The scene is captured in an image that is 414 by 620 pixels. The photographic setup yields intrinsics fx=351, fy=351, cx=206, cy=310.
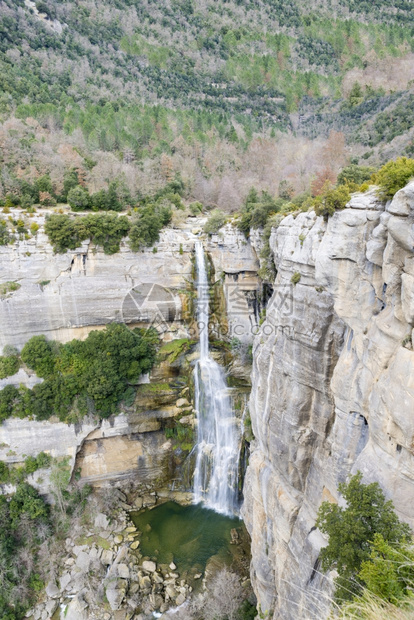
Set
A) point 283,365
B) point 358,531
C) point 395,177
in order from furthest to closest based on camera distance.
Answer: point 283,365
point 395,177
point 358,531

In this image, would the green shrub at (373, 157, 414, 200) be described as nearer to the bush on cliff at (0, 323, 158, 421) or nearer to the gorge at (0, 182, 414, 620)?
the gorge at (0, 182, 414, 620)

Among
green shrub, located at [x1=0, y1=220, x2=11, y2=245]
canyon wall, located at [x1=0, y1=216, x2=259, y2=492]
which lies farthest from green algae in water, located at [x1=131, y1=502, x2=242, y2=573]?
green shrub, located at [x1=0, y1=220, x2=11, y2=245]

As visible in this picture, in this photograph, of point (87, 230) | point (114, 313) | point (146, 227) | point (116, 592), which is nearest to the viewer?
point (116, 592)

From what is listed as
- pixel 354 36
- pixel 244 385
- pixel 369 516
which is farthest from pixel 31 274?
pixel 354 36

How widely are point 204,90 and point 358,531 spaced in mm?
59949

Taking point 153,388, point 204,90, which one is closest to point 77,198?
point 153,388

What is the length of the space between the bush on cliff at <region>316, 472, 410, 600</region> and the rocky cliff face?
28.0 inches

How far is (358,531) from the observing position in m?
7.74

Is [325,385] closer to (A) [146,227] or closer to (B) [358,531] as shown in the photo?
(B) [358,531]

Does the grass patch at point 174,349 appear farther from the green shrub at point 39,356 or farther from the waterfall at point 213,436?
the green shrub at point 39,356

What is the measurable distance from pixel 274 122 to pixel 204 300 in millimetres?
37273

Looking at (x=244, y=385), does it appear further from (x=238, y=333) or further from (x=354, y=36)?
(x=354, y=36)

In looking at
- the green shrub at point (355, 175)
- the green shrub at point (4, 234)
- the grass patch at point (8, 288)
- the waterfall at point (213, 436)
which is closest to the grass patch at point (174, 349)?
the waterfall at point (213, 436)

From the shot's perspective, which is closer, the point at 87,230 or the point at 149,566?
the point at 149,566
